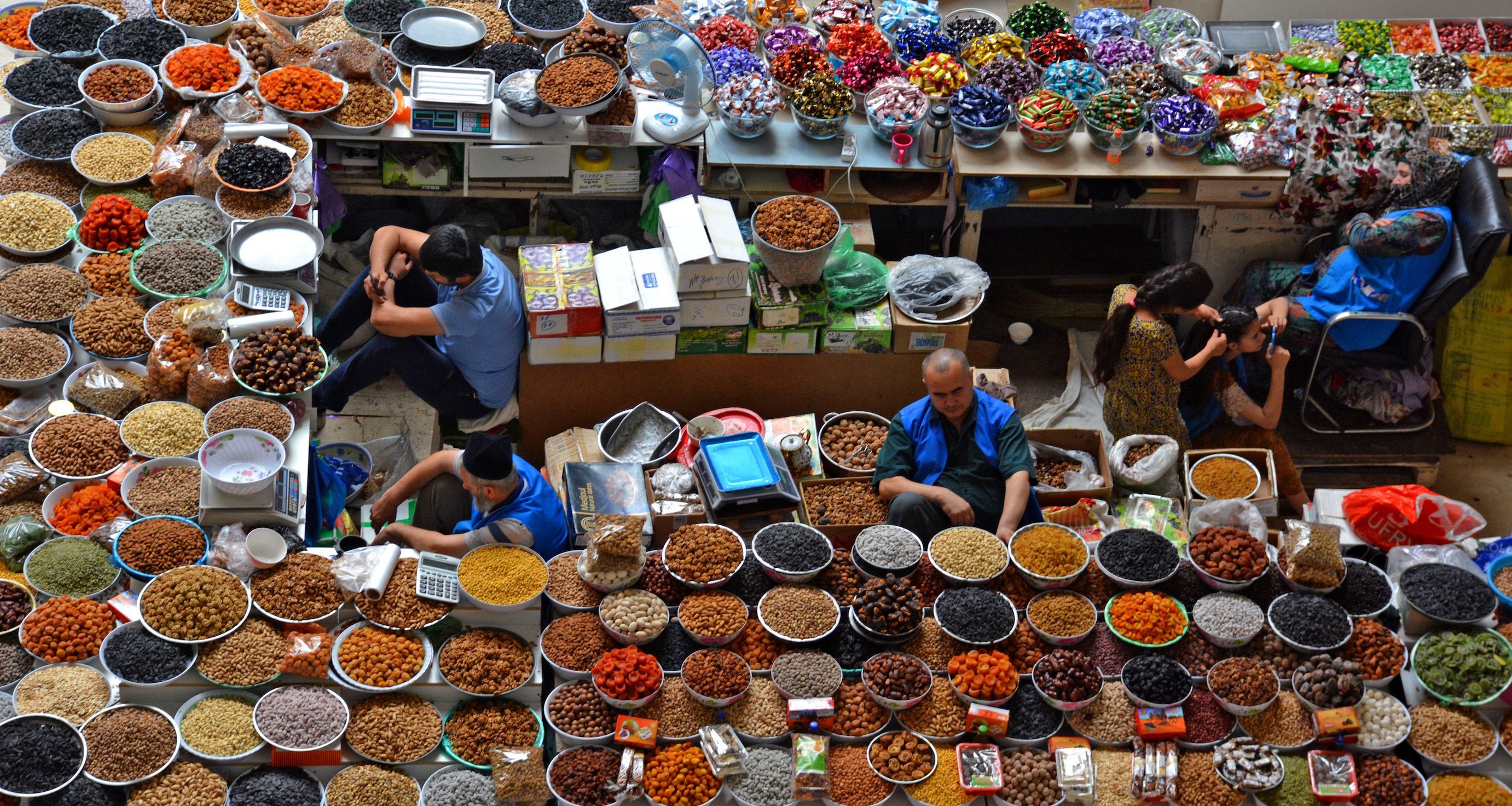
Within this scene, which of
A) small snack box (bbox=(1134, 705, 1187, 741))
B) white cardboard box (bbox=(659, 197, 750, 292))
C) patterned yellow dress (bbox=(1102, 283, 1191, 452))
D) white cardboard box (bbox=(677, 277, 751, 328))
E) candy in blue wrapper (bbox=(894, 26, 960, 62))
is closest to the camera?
small snack box (bbox=(1134, 705, 1187, 741))

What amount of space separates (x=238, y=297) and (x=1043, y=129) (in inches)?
138

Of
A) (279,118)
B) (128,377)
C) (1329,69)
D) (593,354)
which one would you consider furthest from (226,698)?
(1329,69)

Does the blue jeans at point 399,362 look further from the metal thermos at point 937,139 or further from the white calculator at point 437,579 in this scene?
the metal thermos at point 937,139

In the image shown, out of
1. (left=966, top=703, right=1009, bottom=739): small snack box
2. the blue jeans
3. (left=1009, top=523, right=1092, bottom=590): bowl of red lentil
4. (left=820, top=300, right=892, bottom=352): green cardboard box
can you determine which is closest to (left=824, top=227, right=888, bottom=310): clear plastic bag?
(left=820, top=300, right=892, bottom=352): green cardboard box

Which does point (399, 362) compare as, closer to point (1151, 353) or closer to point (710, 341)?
point (710, 341)

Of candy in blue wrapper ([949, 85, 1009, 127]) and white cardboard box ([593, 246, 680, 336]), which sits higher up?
candy in blue wrapper ([949, 85, 1009, 127])

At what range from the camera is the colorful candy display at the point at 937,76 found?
233 inches

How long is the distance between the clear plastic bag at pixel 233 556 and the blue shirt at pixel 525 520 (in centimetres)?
69

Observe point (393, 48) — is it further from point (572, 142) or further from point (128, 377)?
point (128, 377)

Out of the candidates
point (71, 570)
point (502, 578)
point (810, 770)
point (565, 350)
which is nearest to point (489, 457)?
point (502, 578)

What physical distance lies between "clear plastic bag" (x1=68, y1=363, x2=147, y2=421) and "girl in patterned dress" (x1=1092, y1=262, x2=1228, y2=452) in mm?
3649

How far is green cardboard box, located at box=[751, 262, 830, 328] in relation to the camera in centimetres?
537

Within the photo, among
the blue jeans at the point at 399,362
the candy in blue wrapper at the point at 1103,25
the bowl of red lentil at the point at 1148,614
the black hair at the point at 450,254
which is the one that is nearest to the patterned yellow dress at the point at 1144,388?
the bowl of red lentil at the point at 1148,614

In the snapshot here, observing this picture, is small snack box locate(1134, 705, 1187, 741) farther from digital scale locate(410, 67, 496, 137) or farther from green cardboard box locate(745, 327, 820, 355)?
digital scale locate(410, 67, 496, 137)
